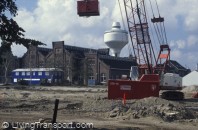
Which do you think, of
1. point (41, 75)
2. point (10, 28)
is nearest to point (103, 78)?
point (41, 75)

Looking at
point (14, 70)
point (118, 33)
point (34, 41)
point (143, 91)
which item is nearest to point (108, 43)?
point (118, 33)

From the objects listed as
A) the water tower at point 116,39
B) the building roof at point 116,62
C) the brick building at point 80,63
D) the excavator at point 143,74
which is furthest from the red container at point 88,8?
the water tower at point 116,39

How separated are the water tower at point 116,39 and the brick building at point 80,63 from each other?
14285mm

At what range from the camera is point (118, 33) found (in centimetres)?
14100

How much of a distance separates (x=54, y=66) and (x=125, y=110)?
9205 centimetres

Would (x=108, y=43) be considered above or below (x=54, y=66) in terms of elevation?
above

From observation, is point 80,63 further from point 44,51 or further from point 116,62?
point 44,51

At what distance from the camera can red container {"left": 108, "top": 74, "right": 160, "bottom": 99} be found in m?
36.3

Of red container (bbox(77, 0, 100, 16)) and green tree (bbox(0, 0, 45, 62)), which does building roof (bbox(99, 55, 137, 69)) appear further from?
green tree (bbox(0, 0, 45, 62))

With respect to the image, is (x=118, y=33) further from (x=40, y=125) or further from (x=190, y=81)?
(x=40, y=125)

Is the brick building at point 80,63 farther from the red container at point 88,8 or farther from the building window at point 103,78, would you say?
the red container at point 88,8

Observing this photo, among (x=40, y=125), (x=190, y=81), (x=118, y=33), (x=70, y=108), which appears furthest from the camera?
(x=118, y=33)

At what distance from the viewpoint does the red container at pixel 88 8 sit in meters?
31.1

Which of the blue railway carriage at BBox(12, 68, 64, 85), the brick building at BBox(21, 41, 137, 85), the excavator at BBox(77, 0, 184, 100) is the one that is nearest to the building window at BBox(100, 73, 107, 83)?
the brick building at BBox(21, 41, 137, 85)
